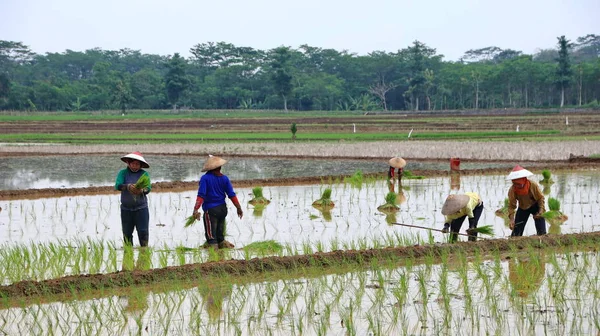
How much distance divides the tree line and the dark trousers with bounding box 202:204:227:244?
56.4 m

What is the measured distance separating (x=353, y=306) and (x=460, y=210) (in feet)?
8.52

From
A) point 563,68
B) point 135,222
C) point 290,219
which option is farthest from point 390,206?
point 563,68

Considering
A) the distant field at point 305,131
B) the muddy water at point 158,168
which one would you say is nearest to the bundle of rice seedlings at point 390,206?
the muddy water at point 158,168

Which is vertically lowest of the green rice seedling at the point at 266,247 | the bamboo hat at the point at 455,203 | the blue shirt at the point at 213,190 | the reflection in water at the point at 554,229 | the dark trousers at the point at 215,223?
the reflection in water at the point at 554,229

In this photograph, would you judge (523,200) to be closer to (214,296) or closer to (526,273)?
(526,273)

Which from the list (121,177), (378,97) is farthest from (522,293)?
(378,97)

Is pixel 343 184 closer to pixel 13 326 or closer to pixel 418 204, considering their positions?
pixel 418 204

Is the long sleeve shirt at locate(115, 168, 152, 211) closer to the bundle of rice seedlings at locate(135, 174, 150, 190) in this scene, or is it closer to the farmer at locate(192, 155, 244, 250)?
the bundle of rice seedlings at locate(135, 174, 150, 190)

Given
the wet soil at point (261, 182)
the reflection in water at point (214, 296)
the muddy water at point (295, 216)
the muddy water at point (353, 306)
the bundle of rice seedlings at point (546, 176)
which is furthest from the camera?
the bundle of rice seedlings at point (546, 176)

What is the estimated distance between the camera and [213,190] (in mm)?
8336

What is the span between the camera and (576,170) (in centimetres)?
1791

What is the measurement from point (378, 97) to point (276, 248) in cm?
7465

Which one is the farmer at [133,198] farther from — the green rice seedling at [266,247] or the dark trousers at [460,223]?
the dark trousers at [460,223]

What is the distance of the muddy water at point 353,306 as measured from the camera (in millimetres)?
5250
